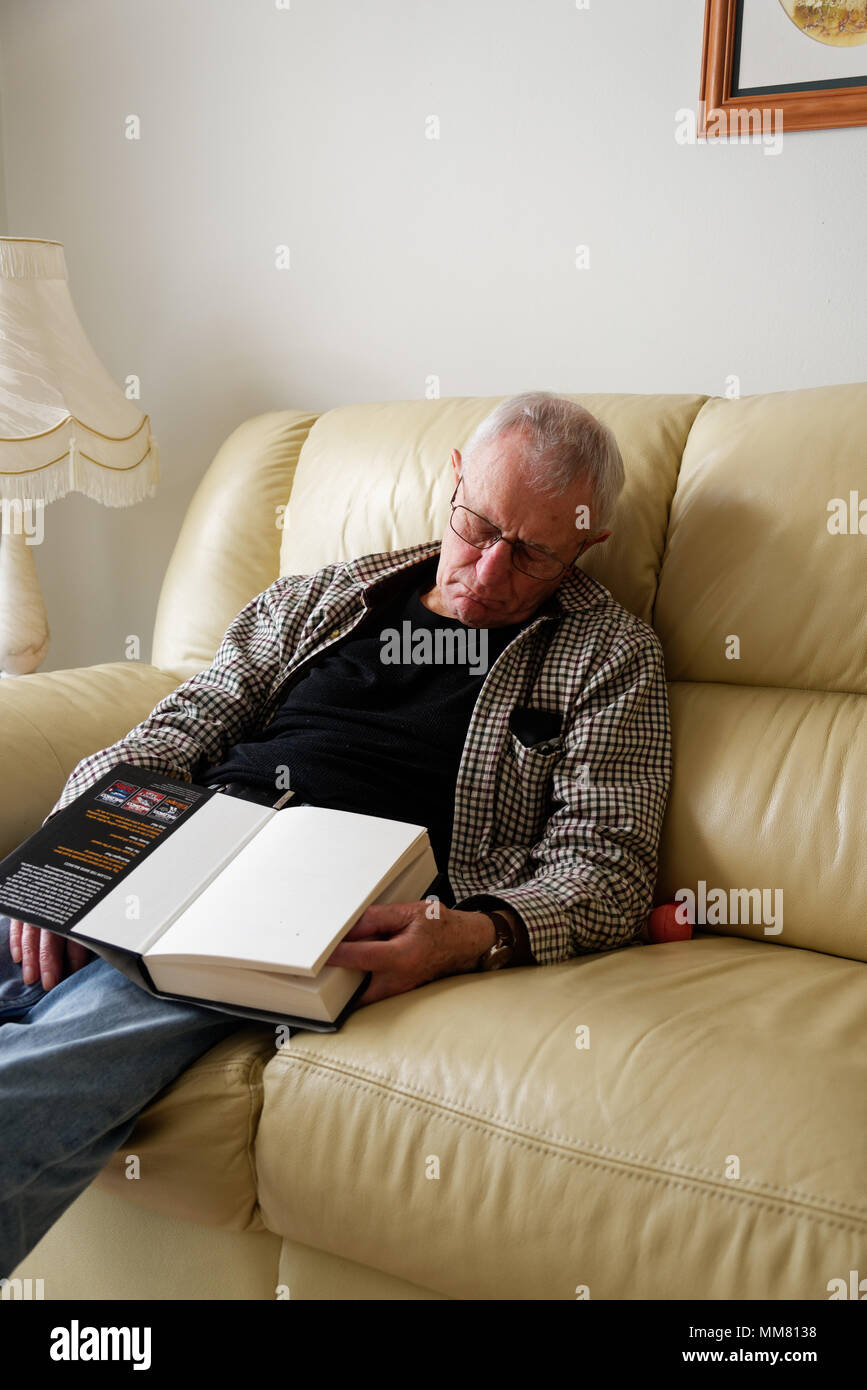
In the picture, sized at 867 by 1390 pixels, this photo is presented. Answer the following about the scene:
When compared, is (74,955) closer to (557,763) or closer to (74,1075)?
(74,1075)

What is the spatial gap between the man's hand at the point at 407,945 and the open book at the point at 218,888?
2cm

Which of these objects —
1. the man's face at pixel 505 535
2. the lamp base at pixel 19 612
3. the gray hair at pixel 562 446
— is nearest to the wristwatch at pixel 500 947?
the man's face at pixel 505 535

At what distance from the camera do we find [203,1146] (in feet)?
3.36

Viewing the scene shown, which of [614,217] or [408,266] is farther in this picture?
[408,266]

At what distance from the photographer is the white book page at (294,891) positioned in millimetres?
984

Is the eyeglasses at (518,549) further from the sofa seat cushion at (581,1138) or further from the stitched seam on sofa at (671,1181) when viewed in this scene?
the stitched seam on sofa at (671,1181)

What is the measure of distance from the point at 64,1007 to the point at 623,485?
36.5 inches

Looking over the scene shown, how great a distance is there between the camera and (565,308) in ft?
6.07

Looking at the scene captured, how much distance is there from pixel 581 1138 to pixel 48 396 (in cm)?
147

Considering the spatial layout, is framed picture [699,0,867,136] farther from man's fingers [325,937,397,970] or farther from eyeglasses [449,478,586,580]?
man's fingers [325,937,397,970]

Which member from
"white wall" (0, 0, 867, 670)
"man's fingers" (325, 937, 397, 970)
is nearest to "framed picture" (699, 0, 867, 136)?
"white wall" (0, 0, 867, 670)

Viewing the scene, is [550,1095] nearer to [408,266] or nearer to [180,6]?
[408,266]

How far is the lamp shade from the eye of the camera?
1789 mm
